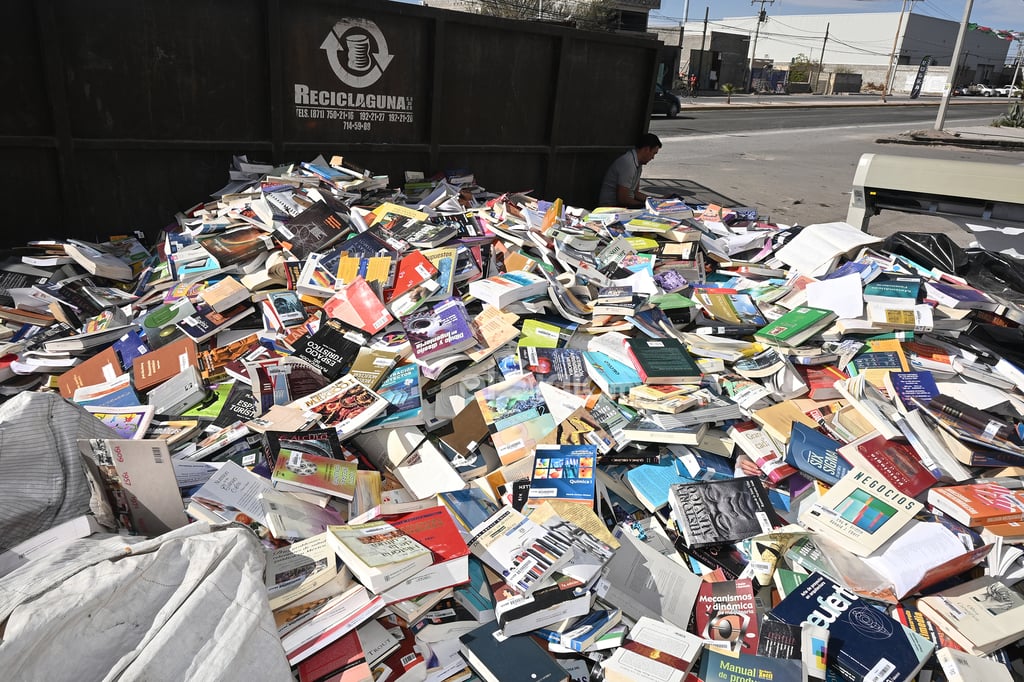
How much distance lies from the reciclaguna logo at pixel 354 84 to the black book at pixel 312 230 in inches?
39.9

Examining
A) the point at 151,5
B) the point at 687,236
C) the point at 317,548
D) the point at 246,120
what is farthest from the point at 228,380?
the point at 687,236

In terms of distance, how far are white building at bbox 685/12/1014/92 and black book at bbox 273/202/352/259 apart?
6456cm

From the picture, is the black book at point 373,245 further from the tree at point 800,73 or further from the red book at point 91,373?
the tree at point 800,73

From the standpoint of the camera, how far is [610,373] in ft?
9.27

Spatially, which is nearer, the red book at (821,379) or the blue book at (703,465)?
the blue book at (703,465)

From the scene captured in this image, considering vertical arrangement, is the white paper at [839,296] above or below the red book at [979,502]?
above

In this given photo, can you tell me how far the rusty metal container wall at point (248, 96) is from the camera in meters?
3.64

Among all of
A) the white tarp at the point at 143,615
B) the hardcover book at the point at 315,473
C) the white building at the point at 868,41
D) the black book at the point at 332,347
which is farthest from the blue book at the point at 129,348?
the white building at the point at 868,41

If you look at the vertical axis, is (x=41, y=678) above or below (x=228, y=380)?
above

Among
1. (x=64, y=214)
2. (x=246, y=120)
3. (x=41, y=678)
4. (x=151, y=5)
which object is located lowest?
(x=41, y=678)

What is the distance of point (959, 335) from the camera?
3.20 meters

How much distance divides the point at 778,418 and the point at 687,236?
1951 millimetres

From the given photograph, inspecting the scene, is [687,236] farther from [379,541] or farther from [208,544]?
[208,544]

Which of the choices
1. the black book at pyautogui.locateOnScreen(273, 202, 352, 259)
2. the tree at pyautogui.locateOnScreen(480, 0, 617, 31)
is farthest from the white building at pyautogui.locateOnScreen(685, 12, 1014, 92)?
the black book at pyautogui.locateOnScreen(273, 202, 352, 259)
